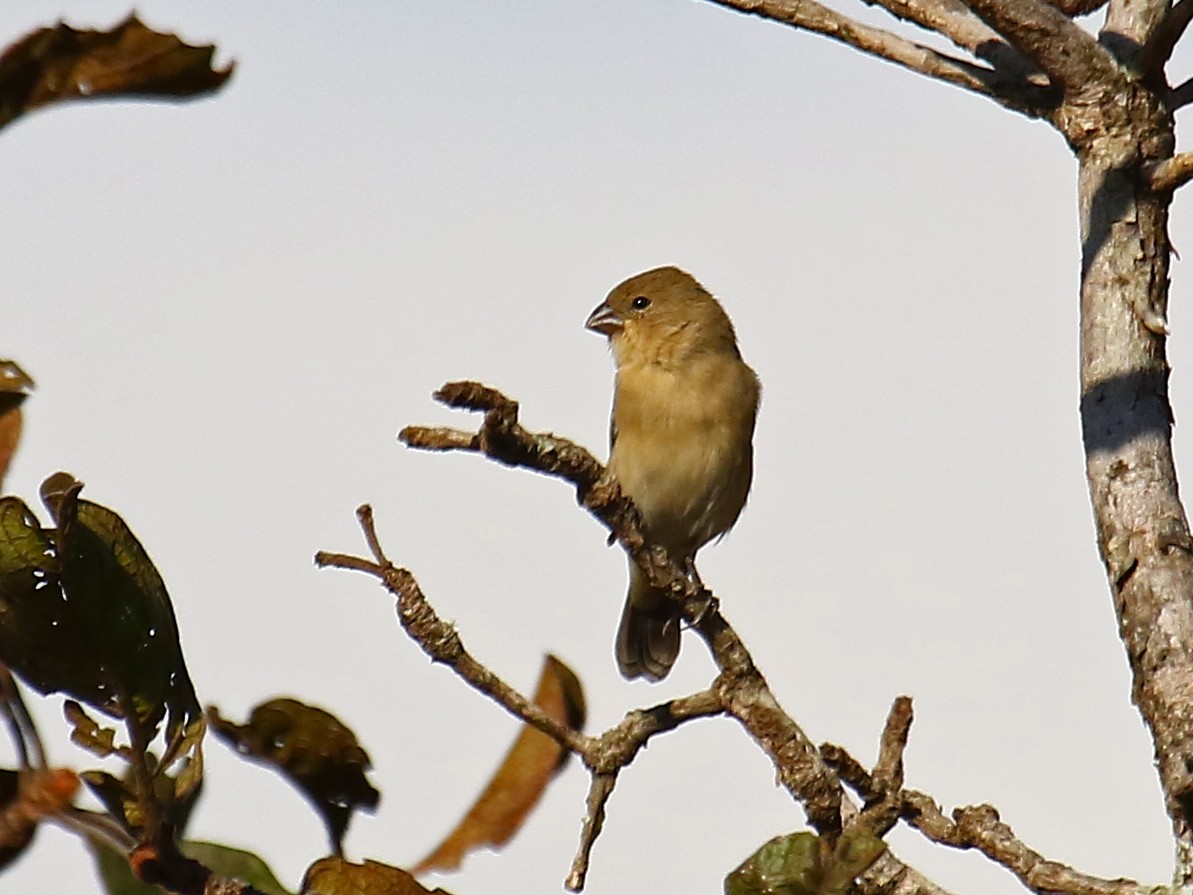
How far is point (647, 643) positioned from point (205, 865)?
562 cm

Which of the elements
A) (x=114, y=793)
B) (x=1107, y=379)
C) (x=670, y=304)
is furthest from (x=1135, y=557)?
(x=670, y=304)

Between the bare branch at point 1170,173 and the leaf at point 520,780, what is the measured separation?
5.22 ft

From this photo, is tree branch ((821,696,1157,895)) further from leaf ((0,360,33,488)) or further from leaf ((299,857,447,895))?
leaf ((0,360,33,488))

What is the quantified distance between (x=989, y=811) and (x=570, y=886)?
627 mm

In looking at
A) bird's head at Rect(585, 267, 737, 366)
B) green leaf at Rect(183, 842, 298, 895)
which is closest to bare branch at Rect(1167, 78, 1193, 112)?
green leaf at Rect(183, 842, 298, 895)

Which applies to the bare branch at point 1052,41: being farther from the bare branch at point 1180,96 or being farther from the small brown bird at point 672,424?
the small brown bird at point 672,424

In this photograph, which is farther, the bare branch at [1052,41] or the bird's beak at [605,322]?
the bird's beak at [605,322]

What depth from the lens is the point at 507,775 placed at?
2.34 meters

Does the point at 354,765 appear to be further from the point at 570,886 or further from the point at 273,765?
the point at 570,886

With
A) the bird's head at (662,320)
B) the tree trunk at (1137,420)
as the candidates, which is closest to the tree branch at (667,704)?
the tree trunk at (1137,420)

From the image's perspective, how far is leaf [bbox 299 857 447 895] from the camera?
1.77 m

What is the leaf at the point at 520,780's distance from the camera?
2197 mm

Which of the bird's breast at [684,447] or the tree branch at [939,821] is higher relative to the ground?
the bird's breast at [684,447]

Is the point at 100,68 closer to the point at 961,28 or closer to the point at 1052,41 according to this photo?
the point at 1052,41
